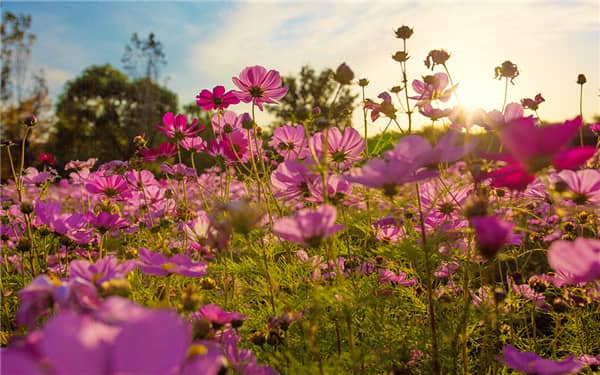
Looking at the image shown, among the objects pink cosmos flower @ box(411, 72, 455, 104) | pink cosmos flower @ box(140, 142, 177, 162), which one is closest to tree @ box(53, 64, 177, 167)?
pink cosmos flower @ box(140, 142, 177, 162)

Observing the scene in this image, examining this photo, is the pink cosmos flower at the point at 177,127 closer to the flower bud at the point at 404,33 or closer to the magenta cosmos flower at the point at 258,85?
the magenta cosmos flower at the point at 258,85

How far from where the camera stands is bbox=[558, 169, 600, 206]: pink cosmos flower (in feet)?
2.11

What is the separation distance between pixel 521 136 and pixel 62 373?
427 millimetres

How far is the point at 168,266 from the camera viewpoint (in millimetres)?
511

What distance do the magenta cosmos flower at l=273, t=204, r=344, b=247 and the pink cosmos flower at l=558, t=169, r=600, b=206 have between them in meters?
0.38

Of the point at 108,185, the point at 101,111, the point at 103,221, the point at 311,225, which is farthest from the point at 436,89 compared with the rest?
the point at 101,111

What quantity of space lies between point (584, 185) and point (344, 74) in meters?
0.39

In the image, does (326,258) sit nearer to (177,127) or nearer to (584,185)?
(584,185)

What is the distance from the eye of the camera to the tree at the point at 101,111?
13039mm

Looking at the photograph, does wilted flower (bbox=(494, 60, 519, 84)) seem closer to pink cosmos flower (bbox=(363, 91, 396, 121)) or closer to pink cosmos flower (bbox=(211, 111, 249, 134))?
pink cosmos flower (bbox=(363, 91, 396, 121))

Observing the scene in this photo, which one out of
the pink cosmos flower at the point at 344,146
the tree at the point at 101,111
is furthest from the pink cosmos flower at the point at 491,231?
the tree at the point at 101,111

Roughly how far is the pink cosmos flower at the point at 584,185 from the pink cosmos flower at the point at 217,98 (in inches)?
28.2

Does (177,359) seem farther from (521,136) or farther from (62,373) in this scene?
(521,136)

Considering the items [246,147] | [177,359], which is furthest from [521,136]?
[246,147]
